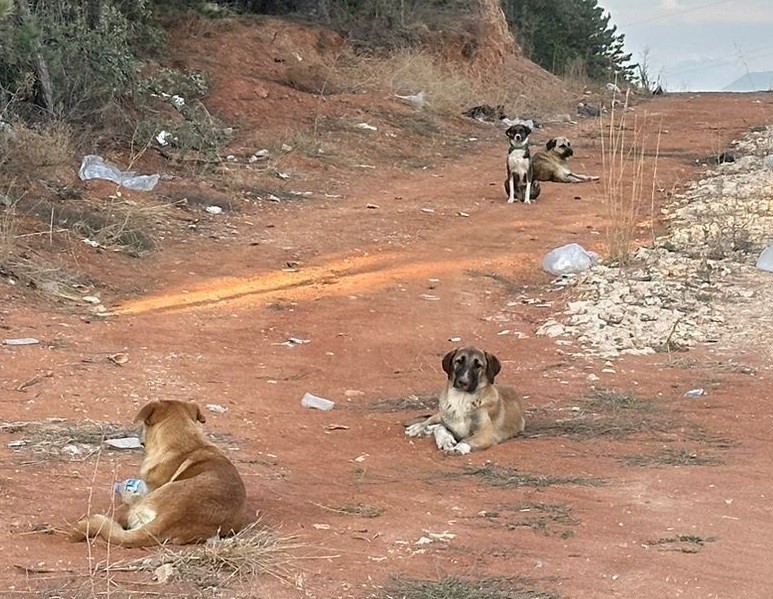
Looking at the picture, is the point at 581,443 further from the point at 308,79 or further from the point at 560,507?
the point at 308,79

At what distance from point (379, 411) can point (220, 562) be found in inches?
135

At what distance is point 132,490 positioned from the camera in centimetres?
531

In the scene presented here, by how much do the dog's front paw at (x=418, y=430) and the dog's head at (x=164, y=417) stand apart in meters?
2.02

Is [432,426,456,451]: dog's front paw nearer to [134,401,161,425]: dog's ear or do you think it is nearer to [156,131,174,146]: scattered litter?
[134,401,161,425]: dog's ear

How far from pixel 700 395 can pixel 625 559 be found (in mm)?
3387

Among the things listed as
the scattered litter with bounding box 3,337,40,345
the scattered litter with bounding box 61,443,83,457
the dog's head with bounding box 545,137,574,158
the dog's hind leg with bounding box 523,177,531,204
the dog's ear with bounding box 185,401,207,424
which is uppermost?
the dog's head with bounding box 545,137,574,158

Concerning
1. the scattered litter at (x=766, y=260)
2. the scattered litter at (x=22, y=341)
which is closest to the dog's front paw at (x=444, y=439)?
the scattered litter at (x=22, y=341)

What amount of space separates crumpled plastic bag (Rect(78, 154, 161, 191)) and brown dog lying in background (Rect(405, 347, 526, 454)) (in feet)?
25.8

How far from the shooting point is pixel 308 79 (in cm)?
2125

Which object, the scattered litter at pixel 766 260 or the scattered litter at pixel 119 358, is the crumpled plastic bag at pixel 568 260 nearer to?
the scattered litter at pixel 766 260

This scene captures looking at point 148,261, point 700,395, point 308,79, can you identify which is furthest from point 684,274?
point 308,79

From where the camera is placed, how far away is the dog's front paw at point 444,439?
23.4ft

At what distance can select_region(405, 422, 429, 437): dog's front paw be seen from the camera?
7359 millimetres

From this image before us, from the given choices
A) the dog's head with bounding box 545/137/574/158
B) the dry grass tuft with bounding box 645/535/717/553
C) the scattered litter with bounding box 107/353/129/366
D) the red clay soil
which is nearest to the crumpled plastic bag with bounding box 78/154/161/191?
the red clay soil
